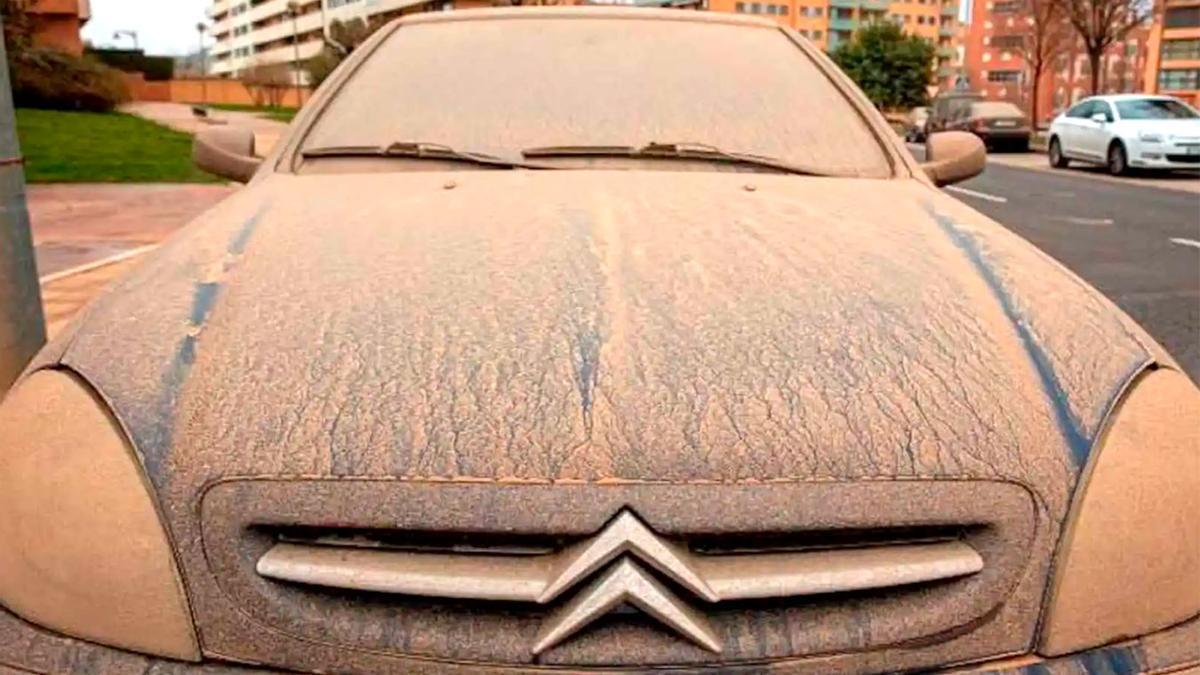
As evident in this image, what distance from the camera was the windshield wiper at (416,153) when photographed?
7.68ft

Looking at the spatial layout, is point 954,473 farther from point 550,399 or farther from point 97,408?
point 97,408

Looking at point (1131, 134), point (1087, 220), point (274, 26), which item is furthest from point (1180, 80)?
point (274, 26)

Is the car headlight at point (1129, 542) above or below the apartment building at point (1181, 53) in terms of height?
below

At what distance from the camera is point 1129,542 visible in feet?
4.25

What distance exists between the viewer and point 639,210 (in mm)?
1927

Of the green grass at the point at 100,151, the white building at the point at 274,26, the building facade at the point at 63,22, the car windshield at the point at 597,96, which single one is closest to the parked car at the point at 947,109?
the green grass at the point at 100,151

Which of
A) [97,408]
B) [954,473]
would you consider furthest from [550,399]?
[97,408]

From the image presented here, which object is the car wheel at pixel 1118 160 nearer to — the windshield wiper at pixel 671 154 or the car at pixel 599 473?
the windshield wiper at pixel 671 154

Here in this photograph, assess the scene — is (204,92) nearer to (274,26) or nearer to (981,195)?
(274,26)

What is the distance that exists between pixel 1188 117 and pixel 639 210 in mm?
18017

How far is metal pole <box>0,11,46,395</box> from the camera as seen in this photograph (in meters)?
3.18

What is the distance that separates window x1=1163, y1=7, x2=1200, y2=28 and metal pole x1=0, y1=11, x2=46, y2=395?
7805cm

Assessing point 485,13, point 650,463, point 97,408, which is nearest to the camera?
point 650,463

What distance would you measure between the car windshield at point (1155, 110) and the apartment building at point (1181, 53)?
5604 centimetres
